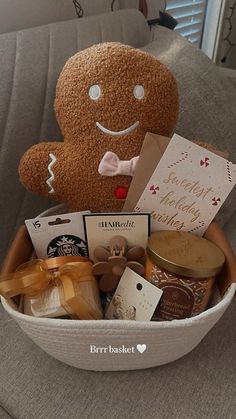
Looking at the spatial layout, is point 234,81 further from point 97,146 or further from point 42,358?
point 42,358

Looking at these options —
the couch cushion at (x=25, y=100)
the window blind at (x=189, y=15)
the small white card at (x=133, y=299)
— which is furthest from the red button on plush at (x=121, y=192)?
the window blind at (x=189, y=15)

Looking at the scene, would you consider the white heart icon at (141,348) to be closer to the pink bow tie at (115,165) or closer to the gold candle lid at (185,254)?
the gold candle lid at (185,254)

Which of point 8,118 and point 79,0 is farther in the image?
point 79,0

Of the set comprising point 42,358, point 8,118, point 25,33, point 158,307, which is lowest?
point 42,358

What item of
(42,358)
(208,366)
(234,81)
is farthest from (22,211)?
(234,81)

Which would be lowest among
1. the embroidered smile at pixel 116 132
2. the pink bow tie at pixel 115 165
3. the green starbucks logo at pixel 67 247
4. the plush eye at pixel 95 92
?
the green starbucks logo at pixel 67 247
